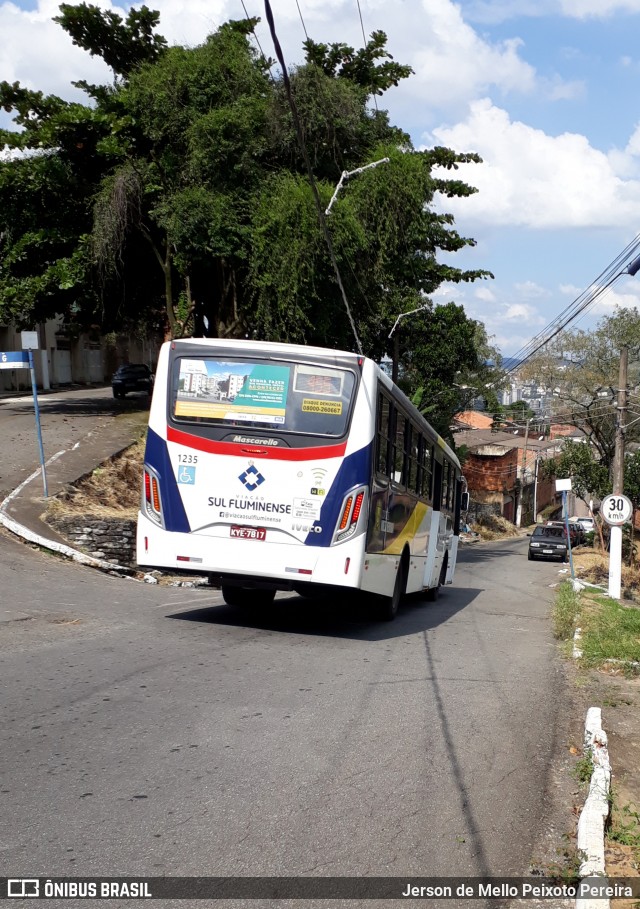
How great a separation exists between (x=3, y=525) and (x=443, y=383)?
86.2 ft

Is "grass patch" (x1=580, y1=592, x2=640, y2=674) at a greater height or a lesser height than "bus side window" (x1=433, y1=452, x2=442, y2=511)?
lesser

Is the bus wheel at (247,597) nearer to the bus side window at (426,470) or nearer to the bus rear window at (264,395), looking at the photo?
the bus rear window at (264,395)

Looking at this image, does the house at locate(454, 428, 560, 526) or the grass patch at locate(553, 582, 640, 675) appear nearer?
the grass patch at locate(553, 582, 640, 675)

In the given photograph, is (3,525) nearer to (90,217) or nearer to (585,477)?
(90,217)

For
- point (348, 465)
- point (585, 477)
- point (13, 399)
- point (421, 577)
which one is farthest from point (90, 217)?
point (585, 477)

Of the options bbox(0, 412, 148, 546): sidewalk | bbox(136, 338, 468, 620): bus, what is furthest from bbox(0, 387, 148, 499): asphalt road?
bbox(136, 338, 468, 620): bus

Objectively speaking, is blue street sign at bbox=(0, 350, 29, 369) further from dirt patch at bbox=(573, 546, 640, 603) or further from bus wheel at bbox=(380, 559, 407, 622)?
dirt patch at bbox=(573, 546, 640, 603)

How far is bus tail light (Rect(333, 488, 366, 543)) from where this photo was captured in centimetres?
1038

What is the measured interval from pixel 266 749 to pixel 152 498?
529 cm

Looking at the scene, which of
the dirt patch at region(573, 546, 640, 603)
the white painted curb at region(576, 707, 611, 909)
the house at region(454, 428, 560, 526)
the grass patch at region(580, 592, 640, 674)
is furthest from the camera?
the house at region(454, 428, 560, 526)

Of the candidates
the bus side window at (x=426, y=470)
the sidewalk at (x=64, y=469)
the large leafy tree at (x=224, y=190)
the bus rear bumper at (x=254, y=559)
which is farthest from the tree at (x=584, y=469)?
the bus rear bumper at (x=254, y=559)

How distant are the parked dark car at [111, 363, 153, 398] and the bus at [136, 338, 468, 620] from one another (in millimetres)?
30967

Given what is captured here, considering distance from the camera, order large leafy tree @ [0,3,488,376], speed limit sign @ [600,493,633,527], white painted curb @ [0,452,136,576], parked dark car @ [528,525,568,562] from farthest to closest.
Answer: parked dark car @ [528,525,568,562], large leafy tree @ [0,3,488,376], speed limit sign @ [600,493,633,527], white painted curb @ [0,452,136,576]

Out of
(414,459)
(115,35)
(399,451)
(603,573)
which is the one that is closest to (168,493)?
(399,451)
